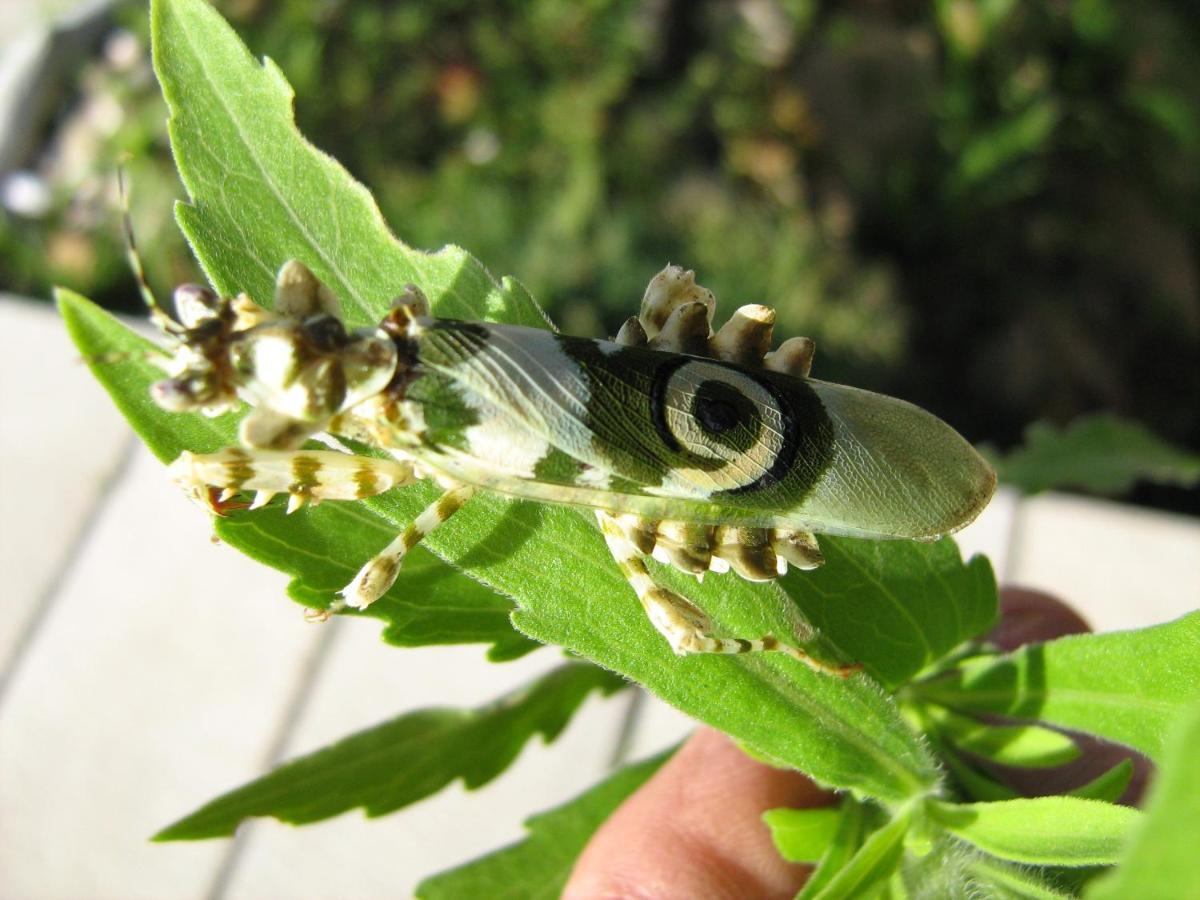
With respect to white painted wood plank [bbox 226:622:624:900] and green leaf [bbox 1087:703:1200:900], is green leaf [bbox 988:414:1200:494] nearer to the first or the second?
white painted wood plank [bbox 226:622:624:900]

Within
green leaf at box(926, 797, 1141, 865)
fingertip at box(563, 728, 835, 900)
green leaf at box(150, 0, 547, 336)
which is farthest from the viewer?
fingertip at box(563, 728, 835, 900)


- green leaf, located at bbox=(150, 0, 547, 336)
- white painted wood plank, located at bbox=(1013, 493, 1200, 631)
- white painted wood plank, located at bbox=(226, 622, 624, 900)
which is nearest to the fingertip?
green leaf, located at bbox=(150, 0, 547, 336)

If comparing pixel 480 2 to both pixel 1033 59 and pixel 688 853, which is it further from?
pixel 688 853

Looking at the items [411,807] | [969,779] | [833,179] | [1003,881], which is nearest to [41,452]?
[411,807]

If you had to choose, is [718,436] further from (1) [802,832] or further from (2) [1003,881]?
(2) [1003,881]

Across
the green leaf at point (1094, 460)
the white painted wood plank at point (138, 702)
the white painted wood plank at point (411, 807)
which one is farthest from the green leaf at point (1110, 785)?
the white painted wood plank at point (138, 702)

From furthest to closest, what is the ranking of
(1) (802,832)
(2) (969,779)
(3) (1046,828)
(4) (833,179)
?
1. (4) (833,179)
2. (2) (969,779)
3. (1) (802,832)
4. (3) (1046,828)

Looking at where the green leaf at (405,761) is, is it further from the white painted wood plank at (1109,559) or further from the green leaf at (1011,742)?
the white painted wood plank at (1109,559)
